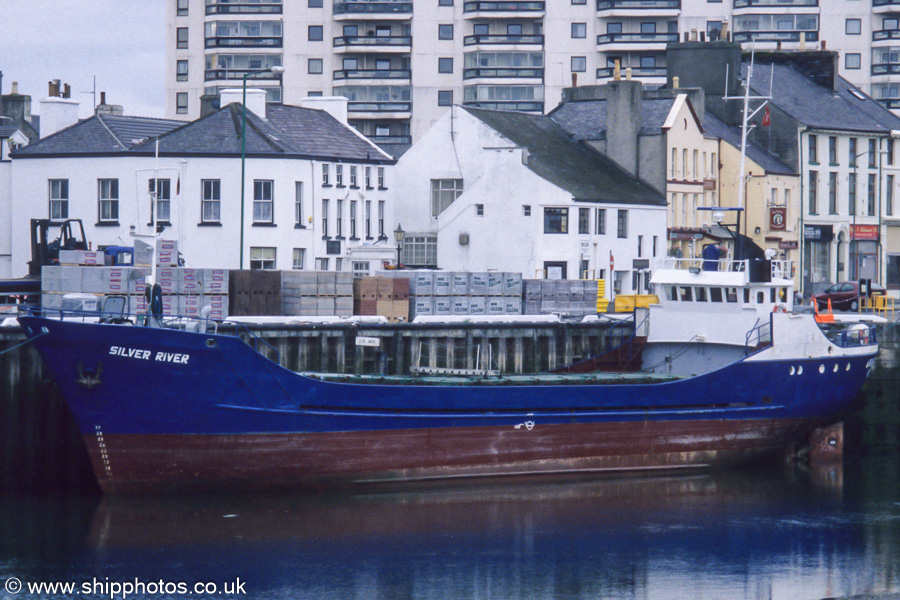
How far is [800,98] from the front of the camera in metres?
68.2

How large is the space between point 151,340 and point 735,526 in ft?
44.6

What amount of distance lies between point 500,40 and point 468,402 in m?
60.7

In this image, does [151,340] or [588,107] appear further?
[588,107]

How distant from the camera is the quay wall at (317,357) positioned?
106 feet

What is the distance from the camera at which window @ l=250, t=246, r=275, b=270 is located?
5081cm

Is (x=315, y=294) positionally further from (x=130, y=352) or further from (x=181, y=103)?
(x=181, y=103)

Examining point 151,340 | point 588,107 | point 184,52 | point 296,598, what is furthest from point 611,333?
point 184,52

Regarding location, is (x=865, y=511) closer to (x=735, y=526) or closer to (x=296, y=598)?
(x=735, y=526)

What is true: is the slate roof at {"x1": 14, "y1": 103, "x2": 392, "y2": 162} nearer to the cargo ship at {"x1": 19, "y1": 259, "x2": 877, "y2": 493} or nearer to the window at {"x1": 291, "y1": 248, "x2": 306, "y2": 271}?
the window at {"x1": 291, "y1": 248, "x2": 306, "y2": 271}

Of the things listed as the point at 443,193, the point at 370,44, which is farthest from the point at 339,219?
the point at 370,44

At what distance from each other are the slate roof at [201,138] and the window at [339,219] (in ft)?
6.08

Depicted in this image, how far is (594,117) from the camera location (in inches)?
2457

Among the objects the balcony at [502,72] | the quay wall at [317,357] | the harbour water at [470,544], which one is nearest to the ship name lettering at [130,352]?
the quay wall at [317,357]

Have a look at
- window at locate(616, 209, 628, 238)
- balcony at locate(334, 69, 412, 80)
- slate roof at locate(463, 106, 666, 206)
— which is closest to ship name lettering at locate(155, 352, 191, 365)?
slate roof at locate(463, 106, 666, 206)
